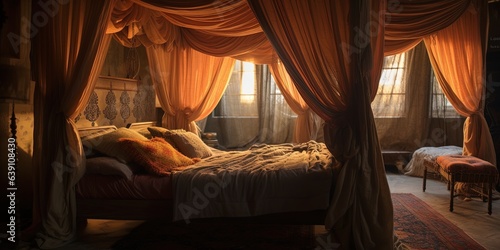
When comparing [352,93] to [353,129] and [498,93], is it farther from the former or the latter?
[498,93]

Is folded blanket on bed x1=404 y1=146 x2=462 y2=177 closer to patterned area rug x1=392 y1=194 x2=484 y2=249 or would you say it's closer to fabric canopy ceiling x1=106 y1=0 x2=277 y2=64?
patterned area rug x1=392 y1=194 x2=484 y2=249

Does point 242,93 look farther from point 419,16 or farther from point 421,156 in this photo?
point 419,16

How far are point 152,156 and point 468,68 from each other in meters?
4.10

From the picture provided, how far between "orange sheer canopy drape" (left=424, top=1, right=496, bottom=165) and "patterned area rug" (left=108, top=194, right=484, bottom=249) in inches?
62.6

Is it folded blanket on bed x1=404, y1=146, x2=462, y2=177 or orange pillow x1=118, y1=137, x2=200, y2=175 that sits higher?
orange pillow x1=118, y1=137, x2=200, y2=175

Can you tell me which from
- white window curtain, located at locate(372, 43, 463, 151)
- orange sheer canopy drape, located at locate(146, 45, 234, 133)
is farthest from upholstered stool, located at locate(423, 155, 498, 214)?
orange sheer canopy drape, located at locate(146, 45, 234, 133)

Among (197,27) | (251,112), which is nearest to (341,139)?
(197,27)

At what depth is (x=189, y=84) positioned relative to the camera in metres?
5.38

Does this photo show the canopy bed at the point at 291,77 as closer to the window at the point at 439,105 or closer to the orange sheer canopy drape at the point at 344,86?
the orange sheer canopy drape at the point at 344,86

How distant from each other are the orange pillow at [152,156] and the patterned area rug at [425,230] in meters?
2.18

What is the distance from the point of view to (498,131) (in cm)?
528

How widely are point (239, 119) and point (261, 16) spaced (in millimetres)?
4205

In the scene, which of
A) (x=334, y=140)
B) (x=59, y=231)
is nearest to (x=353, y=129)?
(x=334, y=140)

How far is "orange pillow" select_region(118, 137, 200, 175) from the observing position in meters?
3.40
